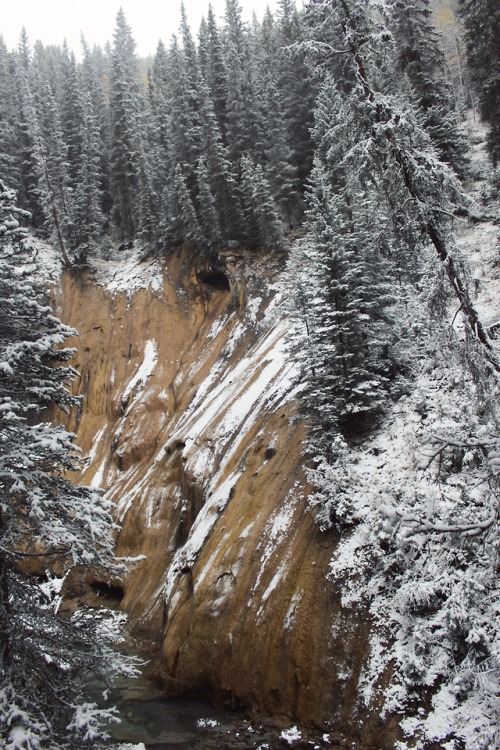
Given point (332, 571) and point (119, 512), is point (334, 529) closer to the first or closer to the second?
point (332, 571)

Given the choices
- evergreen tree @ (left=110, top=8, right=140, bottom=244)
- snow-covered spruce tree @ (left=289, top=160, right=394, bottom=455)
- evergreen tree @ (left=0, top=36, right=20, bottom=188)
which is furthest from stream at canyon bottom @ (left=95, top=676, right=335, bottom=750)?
evergreen tree @ (left=0, top=36, right=20, bottom=188)

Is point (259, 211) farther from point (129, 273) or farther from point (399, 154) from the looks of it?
point (399, 154)

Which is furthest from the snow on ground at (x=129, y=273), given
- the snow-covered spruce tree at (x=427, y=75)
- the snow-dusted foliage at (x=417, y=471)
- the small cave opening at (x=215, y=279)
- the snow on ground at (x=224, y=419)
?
the snow-dusted foliage at (x=417, y=471)

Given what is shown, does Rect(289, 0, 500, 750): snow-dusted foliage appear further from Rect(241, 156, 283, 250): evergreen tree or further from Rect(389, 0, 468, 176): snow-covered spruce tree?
Rect(389, 0, 468, 176): snow-covered spruce tree

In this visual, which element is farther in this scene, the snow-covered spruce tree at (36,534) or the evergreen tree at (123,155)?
the evergreen tree at (123,155)

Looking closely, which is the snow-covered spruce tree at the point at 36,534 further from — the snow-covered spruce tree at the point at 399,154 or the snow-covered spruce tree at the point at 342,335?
the snow-covered spruce tree at the point at 342,335

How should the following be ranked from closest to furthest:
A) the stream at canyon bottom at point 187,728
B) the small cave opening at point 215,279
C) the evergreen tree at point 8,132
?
1. the stream at canyon bottom at point 187,728
2. the small cave opening at point 215,279
3. the evergreen tree at point 8,132
